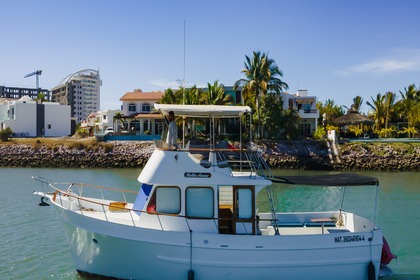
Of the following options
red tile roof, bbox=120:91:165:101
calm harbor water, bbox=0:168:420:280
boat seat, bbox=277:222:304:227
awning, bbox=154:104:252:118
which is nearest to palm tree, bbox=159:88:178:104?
red tile roof, bbox=120:91:165:101

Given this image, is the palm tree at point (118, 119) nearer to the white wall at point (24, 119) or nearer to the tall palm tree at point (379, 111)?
the white wall at point (24, 119)

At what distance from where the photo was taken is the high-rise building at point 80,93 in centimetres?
14375

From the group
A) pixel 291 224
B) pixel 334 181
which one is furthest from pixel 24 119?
pixel 334 181

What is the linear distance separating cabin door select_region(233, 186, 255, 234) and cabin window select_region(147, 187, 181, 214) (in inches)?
55.5

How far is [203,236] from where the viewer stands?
31.5 feet

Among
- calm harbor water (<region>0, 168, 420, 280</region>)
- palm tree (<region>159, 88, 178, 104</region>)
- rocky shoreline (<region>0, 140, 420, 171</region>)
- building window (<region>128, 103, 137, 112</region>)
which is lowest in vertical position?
calm harbor water (<region>0, 168, 420, 280</region>)

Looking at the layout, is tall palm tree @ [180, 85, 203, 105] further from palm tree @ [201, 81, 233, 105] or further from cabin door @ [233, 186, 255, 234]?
cabin door @ [233, 186, 255, 234]

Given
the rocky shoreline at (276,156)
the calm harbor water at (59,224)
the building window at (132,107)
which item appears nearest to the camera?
the calm harbor water at (59,224)

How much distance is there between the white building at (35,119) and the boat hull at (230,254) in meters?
60.9

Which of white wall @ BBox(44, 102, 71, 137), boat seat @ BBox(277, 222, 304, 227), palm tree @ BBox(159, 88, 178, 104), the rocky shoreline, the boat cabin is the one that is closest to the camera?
the boat cabin

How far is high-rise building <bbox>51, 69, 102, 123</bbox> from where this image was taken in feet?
472

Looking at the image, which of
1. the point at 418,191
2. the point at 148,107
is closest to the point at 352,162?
the point at 418,191

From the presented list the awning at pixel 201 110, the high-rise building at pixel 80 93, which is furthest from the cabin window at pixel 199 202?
the high-rise building at pixel 80 93

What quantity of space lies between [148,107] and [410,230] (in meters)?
43.9
